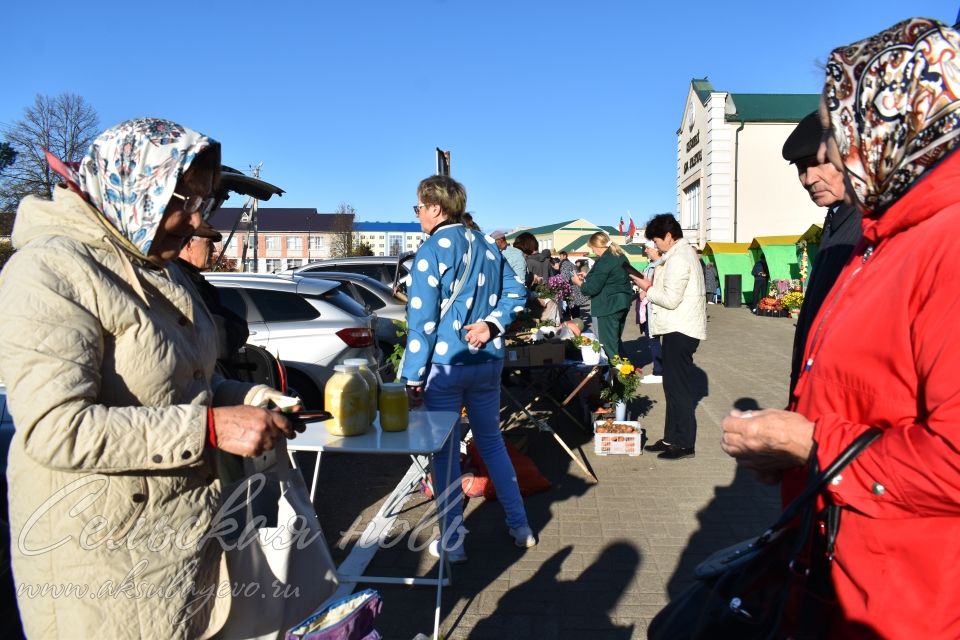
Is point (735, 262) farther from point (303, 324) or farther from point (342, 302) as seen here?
point (303, 324)

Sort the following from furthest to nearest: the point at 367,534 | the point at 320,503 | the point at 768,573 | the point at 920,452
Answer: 1. the point at 320,503
2. the point at 367,534
3. the point at 768,573
4. the point at 920,452

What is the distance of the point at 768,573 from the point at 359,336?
643 cm

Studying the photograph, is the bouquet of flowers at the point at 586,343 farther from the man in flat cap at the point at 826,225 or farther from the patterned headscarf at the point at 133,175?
the patterned headscarf at the point at 133,175

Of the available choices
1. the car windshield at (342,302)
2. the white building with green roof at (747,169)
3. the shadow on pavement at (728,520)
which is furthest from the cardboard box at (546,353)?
the white building with green roof at (747,169)

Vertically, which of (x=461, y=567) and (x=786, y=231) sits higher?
(x=786, y=231)

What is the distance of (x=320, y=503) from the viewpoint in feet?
17.4

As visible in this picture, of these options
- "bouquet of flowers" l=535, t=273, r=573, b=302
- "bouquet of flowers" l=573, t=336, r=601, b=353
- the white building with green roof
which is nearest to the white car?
"bouquet of flowers" l=535, t=273, r=573, b=302

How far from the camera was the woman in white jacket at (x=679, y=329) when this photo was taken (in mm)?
6035

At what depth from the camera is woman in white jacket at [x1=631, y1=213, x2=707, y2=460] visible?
6.04 metres

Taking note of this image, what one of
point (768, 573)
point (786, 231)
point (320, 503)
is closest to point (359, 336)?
point (320, 503)

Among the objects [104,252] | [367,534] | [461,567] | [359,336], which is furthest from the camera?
[359,336]

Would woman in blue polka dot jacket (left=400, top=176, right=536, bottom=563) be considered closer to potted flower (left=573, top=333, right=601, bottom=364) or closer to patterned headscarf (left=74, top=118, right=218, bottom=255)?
patterned headscarf (left=74, top=118, right=218, bottom=255)

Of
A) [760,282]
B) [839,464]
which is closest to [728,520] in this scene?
[839,464]

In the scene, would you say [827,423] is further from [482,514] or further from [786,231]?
[786,231]
